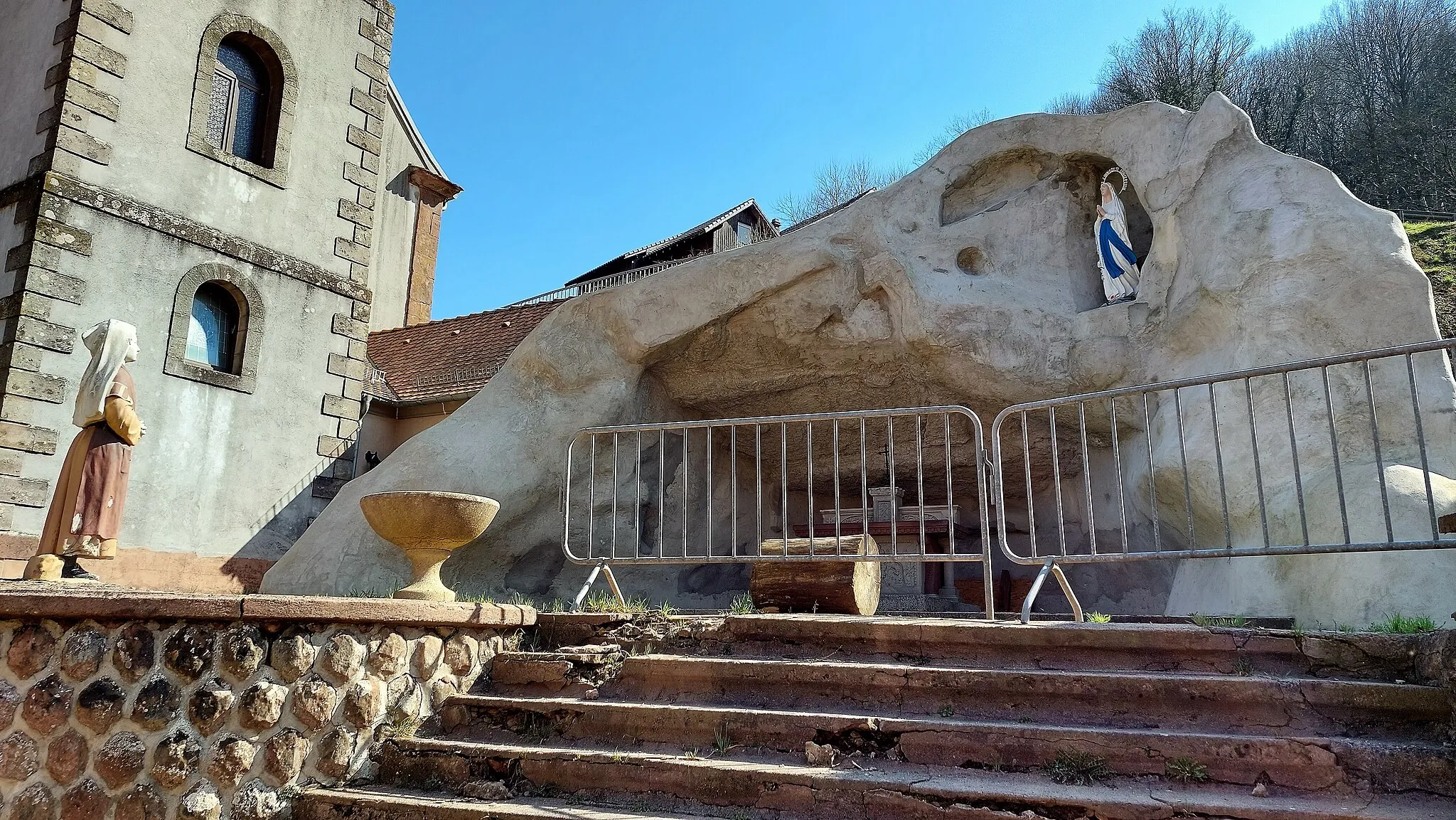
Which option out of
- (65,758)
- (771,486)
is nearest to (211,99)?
(771,486)

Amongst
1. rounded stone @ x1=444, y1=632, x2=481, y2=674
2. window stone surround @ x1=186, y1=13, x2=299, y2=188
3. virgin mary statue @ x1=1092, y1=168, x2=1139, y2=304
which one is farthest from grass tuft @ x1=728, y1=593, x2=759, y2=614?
window stone surround @ x1=186, y1=13, x2=299, y2=188

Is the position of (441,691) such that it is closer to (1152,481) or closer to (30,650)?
(30,650)

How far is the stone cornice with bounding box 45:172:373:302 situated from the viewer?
10.6 m

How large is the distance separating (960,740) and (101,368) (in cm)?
557

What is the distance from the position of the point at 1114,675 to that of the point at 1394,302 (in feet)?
13.8

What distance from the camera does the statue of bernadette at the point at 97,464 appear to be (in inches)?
228

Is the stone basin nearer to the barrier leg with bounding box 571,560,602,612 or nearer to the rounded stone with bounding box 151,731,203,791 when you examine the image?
the barrier leg with bounding box 571,560,602,612

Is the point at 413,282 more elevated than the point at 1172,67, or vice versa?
the point at 1172,67

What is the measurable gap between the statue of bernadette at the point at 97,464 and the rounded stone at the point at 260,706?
85.4 inches

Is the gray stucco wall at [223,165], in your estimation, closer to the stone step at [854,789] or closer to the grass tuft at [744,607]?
the grass tuft at [744,607]

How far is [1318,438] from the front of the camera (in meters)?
6.12

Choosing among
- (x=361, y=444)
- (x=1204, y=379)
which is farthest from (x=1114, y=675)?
(x=361, y=444)

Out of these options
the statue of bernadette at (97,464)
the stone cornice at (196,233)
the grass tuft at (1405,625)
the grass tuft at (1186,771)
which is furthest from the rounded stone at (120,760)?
the stone cornice at (196,233)

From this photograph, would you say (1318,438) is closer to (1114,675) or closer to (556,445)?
(1114,675)
